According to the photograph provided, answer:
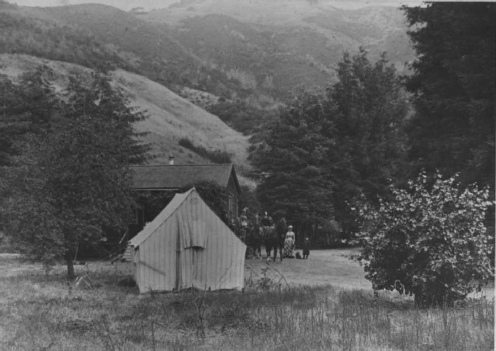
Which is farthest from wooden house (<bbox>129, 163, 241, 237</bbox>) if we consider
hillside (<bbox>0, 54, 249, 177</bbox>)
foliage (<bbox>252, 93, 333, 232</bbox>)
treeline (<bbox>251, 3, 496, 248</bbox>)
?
hillside (<bbox>0, 54, 249, 177</bbox>)

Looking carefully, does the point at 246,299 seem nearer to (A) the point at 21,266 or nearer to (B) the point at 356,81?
(A) the point at 21,266

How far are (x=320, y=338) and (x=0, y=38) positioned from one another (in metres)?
68.0

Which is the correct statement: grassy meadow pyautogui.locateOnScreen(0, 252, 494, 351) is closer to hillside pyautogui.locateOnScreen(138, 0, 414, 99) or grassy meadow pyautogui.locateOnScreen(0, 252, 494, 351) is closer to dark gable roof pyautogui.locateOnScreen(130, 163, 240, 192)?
dark gable roof pyautogui.locateOnScreen(130, 163, 240, 192)

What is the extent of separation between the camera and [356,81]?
1619 inches

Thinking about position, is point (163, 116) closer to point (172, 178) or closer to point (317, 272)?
point (172, 178)

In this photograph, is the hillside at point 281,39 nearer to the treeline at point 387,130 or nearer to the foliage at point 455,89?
the treeline at point 387,130

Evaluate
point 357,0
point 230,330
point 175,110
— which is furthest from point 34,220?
point 175,110

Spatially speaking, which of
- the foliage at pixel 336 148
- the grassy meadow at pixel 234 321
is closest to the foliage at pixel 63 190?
the grassy meadow at pixel 234 321

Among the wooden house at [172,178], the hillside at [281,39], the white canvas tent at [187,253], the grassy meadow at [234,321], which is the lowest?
the grassy meadow at [234,321]

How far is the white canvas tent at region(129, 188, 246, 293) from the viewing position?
14633 mm

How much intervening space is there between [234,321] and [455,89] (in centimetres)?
1805

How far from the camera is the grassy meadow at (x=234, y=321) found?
9.18 metres

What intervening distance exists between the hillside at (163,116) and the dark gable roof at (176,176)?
816 inches

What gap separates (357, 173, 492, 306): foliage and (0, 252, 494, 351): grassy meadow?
608 millimetres
